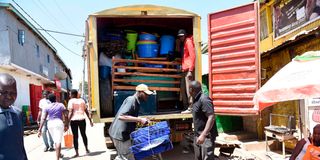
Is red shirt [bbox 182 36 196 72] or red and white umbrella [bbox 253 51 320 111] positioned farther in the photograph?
red shirt [bbox 182 36 196 72]

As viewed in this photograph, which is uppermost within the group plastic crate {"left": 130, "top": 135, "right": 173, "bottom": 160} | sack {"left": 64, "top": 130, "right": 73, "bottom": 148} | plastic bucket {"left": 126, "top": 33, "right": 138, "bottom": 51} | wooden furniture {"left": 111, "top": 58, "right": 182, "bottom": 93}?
plastic bucket {"left": 126, "top": 33, "right": 138, "bottom": 51}

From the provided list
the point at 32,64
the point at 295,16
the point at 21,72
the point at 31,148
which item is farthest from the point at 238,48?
the point at 32,64

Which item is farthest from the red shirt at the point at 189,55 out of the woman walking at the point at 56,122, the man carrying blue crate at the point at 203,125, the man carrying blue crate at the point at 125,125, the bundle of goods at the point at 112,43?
the woman walking at the point at 56,122

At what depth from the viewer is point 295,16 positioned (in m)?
9.15

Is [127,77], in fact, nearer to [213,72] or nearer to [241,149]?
[213,72]

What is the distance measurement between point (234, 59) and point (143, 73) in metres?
1.93

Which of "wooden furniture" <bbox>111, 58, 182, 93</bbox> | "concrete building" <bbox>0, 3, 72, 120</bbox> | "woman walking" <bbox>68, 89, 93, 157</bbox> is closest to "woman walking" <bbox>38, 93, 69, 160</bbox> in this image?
"woman walking" <bbox>68, 89, 93, 157</bbox>

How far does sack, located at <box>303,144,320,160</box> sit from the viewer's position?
3.71 metres

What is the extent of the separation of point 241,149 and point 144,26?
385 centimetres

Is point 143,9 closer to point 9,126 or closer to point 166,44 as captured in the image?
point 166,44

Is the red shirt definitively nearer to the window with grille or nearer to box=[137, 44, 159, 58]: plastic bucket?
box=[137, 44, 159, 58]: plastic bucket

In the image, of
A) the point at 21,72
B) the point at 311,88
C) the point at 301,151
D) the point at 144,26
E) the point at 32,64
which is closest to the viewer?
the point at 311,88

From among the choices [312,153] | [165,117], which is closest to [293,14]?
[165,117]

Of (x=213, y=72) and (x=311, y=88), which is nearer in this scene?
(x=311, y=88)
